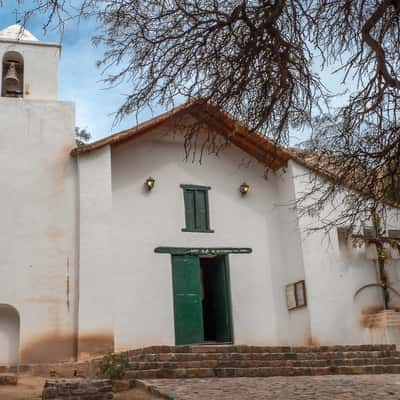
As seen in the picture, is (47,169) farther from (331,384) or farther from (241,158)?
(331,384)

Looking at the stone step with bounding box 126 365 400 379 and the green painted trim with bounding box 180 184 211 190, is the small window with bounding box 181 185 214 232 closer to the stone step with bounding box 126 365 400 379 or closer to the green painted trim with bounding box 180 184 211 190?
the green painted trim with bounding box 180 184 211 190

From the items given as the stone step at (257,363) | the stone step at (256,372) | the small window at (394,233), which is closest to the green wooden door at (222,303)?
the stone step at (257,363)

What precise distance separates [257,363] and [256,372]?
16.8 inches

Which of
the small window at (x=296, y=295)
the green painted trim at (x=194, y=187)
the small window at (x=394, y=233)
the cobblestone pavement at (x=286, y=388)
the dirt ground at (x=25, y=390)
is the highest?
the green painted trim at (x=194, y=187)

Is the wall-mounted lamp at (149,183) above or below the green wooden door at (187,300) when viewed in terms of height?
above

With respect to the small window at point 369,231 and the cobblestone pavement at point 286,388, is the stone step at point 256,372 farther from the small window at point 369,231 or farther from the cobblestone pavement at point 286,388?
the small window at point 369,231

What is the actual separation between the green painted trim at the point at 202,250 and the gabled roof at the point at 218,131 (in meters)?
1.97

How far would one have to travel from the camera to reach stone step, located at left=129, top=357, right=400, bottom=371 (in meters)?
9.54

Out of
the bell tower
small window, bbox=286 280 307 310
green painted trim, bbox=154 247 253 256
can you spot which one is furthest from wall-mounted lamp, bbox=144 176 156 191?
small window, bbox=286 280 307 310

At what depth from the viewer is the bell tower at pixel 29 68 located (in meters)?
Answer: 12.9

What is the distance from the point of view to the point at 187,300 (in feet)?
43.0

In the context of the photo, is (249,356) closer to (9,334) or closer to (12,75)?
(9,334)

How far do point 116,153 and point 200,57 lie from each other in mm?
7493

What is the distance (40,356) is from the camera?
36.5 ft
